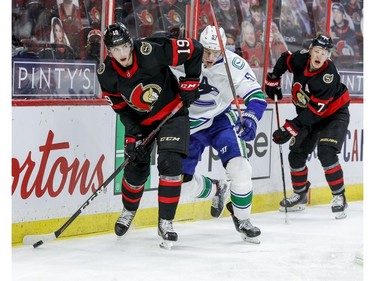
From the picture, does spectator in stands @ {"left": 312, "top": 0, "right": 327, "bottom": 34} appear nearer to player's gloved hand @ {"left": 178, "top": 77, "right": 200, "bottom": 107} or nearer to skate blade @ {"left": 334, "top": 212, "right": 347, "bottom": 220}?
skate blade @ {"left": 334, "top": 212, "right": 347, "bottom": 220}

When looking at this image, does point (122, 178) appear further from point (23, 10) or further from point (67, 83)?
point (23, 10)

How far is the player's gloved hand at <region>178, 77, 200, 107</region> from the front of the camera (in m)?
4.48

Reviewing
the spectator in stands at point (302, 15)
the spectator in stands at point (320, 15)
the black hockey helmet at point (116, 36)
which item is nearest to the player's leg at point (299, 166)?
the spectator in stands at point (302, 15)

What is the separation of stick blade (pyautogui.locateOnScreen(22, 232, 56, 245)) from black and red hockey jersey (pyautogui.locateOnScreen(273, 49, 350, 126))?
1.98 meters

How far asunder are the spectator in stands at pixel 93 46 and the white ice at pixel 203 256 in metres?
1.02

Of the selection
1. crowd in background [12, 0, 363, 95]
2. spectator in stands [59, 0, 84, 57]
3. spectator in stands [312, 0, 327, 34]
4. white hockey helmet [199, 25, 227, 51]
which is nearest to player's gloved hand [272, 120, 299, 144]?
crowd in background [12, 0, 363, 95]

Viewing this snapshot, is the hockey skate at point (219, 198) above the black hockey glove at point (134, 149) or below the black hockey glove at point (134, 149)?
below

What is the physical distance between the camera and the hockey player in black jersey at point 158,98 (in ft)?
14.3

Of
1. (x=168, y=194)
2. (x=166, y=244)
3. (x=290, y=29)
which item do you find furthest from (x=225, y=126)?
(x=290, y=29)

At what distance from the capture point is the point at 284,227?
5484mm

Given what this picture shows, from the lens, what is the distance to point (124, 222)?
4742 millimetres

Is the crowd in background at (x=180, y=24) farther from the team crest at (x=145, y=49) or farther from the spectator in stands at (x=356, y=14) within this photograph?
the team crest at (x=145, y=49)

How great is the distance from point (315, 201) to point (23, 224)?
2.70 meters
